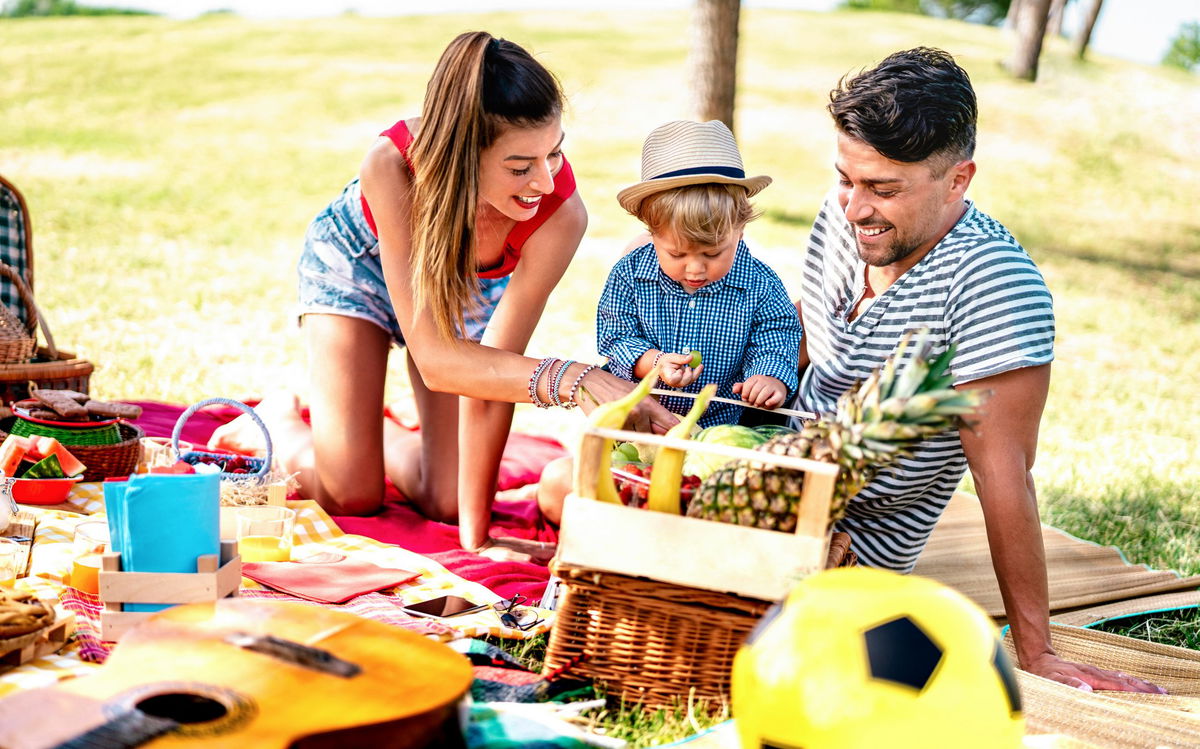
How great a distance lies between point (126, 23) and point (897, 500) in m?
26.1

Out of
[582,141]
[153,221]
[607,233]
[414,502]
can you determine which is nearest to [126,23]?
[582,141]

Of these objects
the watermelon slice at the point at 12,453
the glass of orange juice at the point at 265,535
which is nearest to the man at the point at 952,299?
the glass of orange juice at the point at 265,535

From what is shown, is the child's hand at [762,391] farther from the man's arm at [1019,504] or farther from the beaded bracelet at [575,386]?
the man's arm at [1019,504]

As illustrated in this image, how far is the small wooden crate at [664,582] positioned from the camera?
2.38m

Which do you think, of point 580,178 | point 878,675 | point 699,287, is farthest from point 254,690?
point 580,178

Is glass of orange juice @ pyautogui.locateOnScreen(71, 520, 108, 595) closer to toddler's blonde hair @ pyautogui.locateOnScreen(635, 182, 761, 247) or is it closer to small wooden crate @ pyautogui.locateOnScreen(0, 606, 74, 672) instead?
small wooden crate @ pyautogui.locateOnScreen(0, 606, 74, 672)

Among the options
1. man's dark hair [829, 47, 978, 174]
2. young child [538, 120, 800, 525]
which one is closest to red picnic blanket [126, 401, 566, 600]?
young child [538, 120, 800, 525]

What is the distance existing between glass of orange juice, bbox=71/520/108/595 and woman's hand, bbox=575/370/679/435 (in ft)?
4.69

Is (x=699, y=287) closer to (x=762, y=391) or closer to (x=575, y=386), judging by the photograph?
(x=762, y=391)

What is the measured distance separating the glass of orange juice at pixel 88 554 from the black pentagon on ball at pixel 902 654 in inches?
74.5

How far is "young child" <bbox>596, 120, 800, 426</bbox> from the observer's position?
3717 millimetres

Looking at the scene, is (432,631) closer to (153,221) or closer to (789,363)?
(789,363)

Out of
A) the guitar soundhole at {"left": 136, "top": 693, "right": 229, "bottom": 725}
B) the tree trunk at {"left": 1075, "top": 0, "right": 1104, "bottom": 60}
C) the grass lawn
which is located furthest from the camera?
the tree trunk at {"left": 1075, "top": 0, "right": 1104, "bottom": 60}

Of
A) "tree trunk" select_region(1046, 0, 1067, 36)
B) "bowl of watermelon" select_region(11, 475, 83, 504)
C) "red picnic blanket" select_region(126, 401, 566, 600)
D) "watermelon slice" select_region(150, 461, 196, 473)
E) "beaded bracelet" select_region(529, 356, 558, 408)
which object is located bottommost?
"red picnic blanket" select_region(126, 401, 566, 600)
